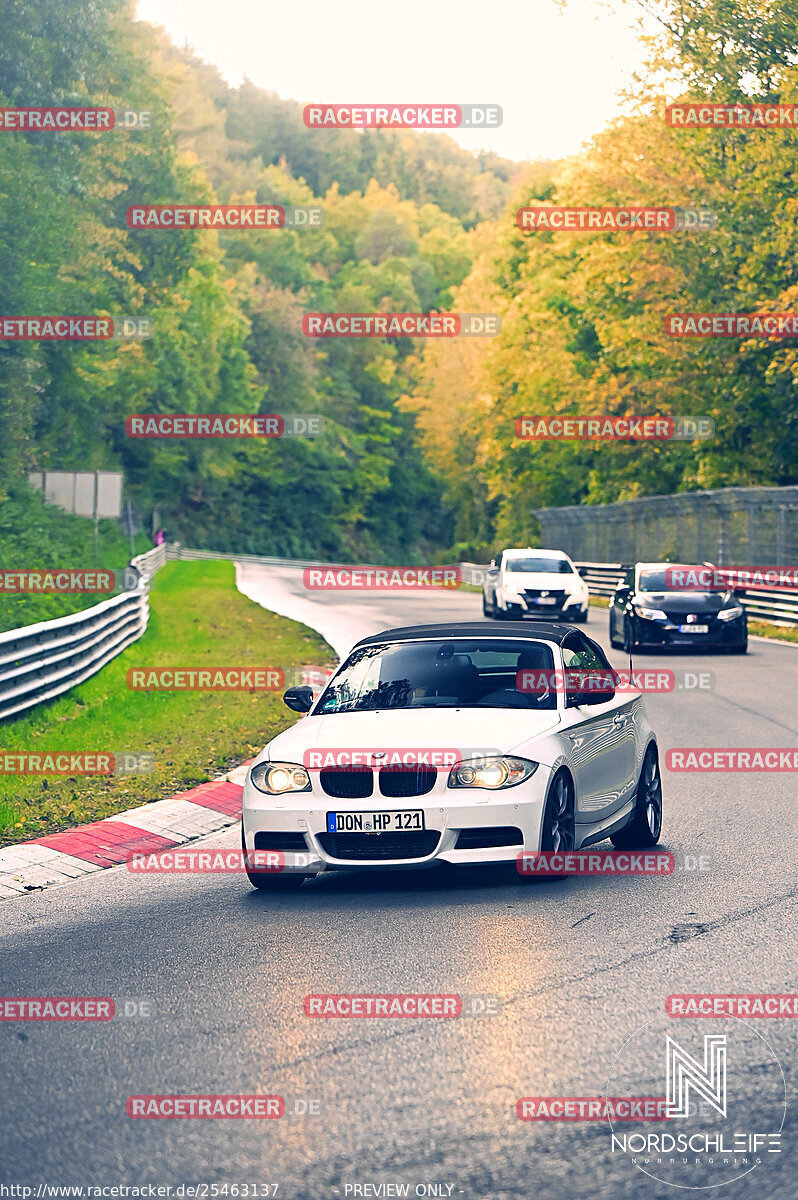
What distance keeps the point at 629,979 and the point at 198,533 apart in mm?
98341

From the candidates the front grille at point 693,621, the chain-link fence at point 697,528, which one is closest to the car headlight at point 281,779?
the front grille at point 693,621

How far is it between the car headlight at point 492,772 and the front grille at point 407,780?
0.11 meters

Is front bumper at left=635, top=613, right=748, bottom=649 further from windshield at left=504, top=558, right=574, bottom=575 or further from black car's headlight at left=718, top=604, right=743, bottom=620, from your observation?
windshield at left=504, top=558, right=574, bottom=575

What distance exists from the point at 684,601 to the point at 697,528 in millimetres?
13867

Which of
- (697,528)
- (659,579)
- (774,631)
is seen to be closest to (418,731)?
(659,579)

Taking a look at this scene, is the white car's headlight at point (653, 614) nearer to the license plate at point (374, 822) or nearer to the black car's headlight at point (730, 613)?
the black car's headlight at point (730, 613)

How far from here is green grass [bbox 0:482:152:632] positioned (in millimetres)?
24172

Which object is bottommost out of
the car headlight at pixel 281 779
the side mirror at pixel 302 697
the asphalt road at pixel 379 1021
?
the asphalt road at pixel 379 1021

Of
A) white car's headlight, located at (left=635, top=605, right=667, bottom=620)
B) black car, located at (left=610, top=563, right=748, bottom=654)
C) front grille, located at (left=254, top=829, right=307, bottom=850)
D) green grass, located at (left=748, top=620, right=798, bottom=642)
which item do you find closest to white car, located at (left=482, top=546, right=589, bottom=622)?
green grass, located at (left=748, top=620, right=798, bottom=642)

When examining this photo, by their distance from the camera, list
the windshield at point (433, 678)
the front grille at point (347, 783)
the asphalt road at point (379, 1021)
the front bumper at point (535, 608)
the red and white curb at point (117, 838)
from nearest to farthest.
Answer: the asphalt road at point (379, 1021), the front grille at point (347, 783), the red and white curb at point (117, 838), the windshield at point (433, 678), the front bumper at point (535, 608)

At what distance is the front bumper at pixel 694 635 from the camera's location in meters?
25.5

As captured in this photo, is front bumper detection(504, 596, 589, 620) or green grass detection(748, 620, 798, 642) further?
front bumper detection(504, 596, 589, 620)

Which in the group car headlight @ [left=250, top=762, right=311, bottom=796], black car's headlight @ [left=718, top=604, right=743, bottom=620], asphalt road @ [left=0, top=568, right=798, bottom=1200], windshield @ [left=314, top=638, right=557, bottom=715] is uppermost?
windshield @ [left=314, top=638, right=557, bottom=715]

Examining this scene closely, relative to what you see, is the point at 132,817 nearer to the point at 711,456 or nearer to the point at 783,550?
the point at 783,550
